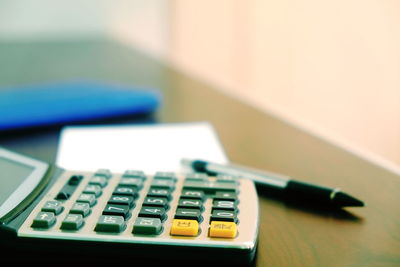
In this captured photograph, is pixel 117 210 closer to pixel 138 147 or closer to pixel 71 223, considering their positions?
pixel 71 223

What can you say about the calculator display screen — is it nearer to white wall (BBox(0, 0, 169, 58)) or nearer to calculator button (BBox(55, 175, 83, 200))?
calculator button (BBox(55, 175, 83, 200))

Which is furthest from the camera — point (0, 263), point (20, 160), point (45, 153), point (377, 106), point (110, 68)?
point (377, 106)

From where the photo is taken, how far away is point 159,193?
382mm

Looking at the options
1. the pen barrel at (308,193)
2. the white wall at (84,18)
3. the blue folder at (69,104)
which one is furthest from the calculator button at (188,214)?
the white wall at (84,18)

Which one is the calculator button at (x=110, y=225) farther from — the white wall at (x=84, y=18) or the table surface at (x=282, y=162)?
the white wall at (x=84, y=18)

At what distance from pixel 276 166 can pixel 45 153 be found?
236 millimetres

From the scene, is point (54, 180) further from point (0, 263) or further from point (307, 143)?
point (307, 143)

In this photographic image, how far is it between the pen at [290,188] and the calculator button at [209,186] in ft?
0.17

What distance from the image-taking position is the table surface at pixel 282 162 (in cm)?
34

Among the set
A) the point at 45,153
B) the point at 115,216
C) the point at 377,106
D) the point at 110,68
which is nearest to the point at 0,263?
the point at 115,216

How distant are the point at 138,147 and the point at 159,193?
0.20m

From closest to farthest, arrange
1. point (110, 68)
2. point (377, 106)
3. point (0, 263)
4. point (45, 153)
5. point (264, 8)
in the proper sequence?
point (0, 263), point (45, 153), point (110, 68), point (377, 106), point (264, 8)

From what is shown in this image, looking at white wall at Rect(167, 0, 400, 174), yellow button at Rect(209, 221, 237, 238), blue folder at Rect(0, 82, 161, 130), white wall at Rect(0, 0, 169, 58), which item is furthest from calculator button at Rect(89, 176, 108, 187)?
white wall at Rect(0, 0, 169, 58)

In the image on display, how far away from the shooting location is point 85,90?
2.28 ft
